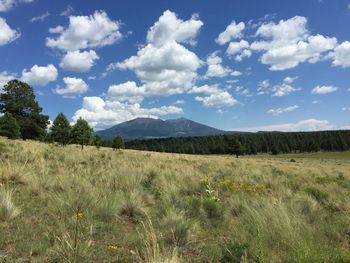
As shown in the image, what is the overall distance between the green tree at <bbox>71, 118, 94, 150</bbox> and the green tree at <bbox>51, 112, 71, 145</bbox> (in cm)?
122

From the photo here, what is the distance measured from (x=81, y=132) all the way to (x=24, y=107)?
388 inches

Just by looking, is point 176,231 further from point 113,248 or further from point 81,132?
point 81,132

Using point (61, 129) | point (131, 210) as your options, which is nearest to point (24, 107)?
point (61, 129)

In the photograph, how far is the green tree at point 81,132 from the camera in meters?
61.5

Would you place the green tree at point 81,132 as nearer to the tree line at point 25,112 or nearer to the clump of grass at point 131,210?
the tree line at point 25,112

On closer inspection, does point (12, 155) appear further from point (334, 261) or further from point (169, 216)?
point (334, 261)

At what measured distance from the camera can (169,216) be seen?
6.49 meters

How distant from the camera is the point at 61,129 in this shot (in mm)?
63438

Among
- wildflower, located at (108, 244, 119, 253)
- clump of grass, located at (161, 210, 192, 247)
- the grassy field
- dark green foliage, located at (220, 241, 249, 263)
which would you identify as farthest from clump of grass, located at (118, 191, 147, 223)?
dark green foliage, located at (220, 241, 249, 263)

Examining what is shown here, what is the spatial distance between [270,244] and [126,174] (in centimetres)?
643

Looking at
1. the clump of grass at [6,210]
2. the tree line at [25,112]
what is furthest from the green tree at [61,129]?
the clump of grass at [6,210]

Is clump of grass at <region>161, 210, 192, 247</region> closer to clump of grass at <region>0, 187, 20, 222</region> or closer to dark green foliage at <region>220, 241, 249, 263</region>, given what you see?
dark green foliage at <region>220, 241, 249, 263</region>

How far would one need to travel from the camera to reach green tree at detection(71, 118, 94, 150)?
2421 inches

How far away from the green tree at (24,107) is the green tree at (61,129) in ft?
14.7
